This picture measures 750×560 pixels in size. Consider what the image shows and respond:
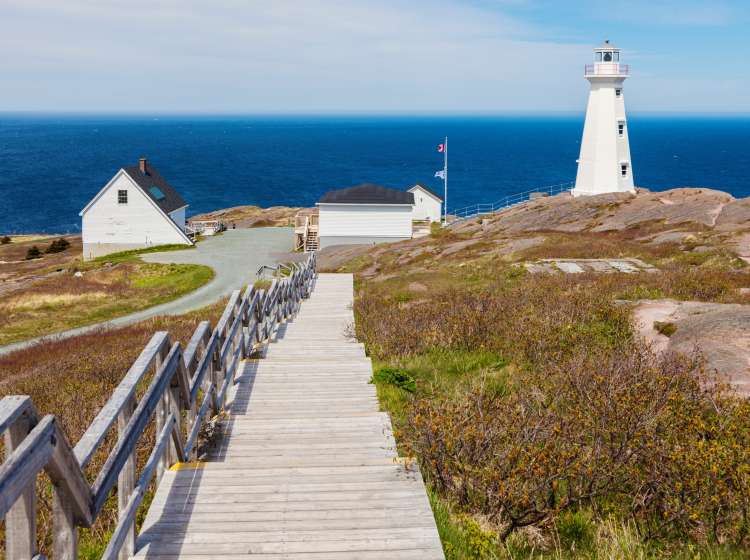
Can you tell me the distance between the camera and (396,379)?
993cm

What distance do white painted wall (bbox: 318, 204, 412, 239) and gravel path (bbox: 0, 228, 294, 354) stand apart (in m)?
3.53

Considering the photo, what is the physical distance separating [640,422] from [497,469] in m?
1.66

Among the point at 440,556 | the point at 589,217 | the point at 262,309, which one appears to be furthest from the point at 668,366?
the point at 589,217

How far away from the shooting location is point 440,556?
184 inches

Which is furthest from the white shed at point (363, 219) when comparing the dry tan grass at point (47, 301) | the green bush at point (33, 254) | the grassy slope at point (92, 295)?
the green bush at point (33, 254)

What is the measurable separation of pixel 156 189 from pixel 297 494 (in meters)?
51.4

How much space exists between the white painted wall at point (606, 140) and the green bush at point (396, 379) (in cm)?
4471

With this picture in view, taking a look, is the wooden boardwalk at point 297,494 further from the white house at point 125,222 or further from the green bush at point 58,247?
the green bush at point 58,247

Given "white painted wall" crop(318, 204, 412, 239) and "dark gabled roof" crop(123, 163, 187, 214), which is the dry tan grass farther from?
"white painted wall" crop(318, 204, 412, 239)

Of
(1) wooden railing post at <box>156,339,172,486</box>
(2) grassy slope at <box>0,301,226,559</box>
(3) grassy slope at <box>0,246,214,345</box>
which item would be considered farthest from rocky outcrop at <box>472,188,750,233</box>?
(1) wooden railing post at <box>156,339,172,486</box>

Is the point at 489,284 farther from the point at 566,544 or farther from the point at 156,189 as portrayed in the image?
the point at 156,189

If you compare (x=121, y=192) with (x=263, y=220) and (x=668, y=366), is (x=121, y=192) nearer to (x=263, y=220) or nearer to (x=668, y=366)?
(x=263, y=220)

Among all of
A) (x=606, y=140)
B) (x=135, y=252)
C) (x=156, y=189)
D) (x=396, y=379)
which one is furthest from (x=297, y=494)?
(x=156, y=189)

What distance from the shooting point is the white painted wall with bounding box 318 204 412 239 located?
5056cm
